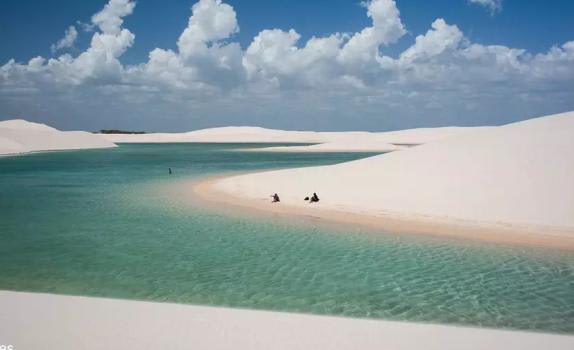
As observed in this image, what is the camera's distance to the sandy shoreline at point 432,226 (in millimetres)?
15117

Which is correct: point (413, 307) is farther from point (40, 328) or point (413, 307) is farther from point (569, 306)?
point (40, 328)

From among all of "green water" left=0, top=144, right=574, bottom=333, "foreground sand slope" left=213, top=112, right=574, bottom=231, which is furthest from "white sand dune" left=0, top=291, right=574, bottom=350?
"foreground sand slope" left=213, top=112, right=574, bottom=231

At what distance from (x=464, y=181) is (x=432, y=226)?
5868 mm

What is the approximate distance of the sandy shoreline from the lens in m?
15.1

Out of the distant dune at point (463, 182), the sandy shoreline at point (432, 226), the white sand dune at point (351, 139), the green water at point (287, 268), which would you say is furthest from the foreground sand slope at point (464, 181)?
the white sand dune at point (351, 139)

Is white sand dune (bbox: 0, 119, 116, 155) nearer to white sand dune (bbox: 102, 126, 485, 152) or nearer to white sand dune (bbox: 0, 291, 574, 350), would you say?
white sand dune (bbox: 102, 126, 485, 152)

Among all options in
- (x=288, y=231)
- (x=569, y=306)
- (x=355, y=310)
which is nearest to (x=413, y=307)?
(x=355, y=310)

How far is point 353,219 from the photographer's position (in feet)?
61.4

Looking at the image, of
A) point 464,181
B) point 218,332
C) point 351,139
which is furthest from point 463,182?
point 351,139

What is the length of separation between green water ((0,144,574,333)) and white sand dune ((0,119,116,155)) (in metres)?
70.6

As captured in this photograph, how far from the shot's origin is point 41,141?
307 ft

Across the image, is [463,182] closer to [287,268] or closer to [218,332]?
[287,268]

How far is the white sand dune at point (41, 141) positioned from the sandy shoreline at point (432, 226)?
70013 millimetres

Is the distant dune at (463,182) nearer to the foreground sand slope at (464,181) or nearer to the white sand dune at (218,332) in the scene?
the foreground sand slope at (464,181)
